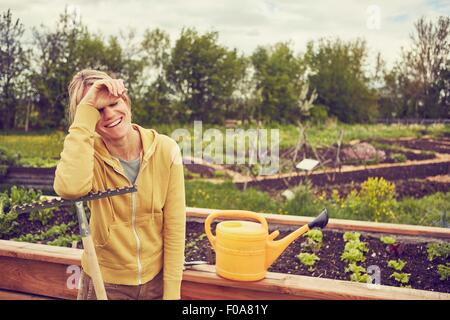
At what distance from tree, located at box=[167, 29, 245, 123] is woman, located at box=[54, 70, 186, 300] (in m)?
2.98

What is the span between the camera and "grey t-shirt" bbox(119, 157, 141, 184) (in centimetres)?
121

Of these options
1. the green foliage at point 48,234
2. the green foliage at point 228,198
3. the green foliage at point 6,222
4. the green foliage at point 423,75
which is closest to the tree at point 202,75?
the green foliage at point 228,198

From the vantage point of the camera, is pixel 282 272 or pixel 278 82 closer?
pixel 282 272

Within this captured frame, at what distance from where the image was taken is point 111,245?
1.20 meters

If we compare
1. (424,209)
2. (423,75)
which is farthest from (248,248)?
(423,75)

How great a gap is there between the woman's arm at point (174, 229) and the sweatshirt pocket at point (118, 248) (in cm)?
10

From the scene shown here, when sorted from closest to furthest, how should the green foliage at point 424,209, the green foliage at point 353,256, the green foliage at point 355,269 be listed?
the green foliage at point 355,269 → the green foliage at point 353,256 → the green foliage at point 424,209

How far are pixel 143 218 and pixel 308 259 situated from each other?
1056 mm

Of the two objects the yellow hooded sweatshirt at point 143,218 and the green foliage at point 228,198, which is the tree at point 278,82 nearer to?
the green foliage at point 228,198

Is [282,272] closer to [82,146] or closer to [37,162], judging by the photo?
[82,146]

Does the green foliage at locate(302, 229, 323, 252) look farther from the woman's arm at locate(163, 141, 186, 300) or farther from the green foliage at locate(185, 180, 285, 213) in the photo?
the woman's arm at locate(163, 141, 186, 300)

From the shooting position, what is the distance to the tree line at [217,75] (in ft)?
11.3

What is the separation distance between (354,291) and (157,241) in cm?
69

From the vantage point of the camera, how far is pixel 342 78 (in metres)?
4.55
